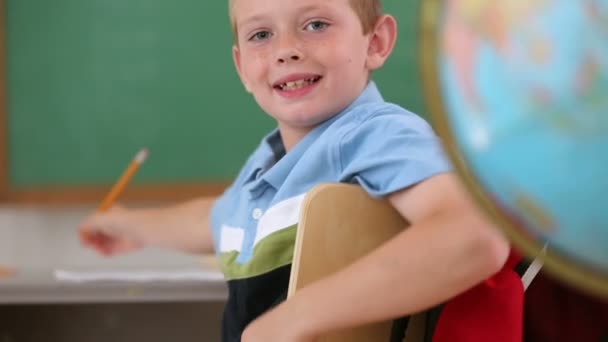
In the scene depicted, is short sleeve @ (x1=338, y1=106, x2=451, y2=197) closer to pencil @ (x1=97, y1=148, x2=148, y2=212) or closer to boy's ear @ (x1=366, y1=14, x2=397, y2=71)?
boy's ear @ (x1=366, y1=14, x2=397, y2=71)

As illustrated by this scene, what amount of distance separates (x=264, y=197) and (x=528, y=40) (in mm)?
577

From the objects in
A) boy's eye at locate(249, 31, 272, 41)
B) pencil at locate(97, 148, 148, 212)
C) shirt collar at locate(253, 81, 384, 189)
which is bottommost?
pencil at locate(97, 148, 148, 212)

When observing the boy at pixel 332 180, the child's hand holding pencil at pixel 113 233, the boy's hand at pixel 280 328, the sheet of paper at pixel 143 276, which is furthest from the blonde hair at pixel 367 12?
the sheet of paper at pixel 143 276

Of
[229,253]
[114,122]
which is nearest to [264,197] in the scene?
[229,253]

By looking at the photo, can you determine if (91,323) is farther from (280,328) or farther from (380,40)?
(280,328)

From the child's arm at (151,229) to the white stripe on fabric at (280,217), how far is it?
0.48 meters

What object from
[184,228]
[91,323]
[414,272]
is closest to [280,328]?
[414,272]

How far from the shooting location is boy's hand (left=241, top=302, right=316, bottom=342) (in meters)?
0.70

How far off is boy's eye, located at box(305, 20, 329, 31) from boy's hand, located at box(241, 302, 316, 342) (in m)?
0.32

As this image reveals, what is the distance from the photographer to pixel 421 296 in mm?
649

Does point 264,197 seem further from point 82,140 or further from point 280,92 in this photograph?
point 82,140

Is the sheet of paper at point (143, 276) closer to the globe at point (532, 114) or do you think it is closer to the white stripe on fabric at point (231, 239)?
the white stripe on fabric at point (231, 239)

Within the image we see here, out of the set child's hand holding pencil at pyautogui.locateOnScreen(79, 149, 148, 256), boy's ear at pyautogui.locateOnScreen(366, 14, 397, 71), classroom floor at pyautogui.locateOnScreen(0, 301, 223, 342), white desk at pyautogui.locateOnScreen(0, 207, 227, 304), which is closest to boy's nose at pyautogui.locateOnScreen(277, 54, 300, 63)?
boy's ear at pyautogui.locateOnScreen(366, 14, 397, 71)

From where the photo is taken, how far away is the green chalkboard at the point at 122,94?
211 cm
